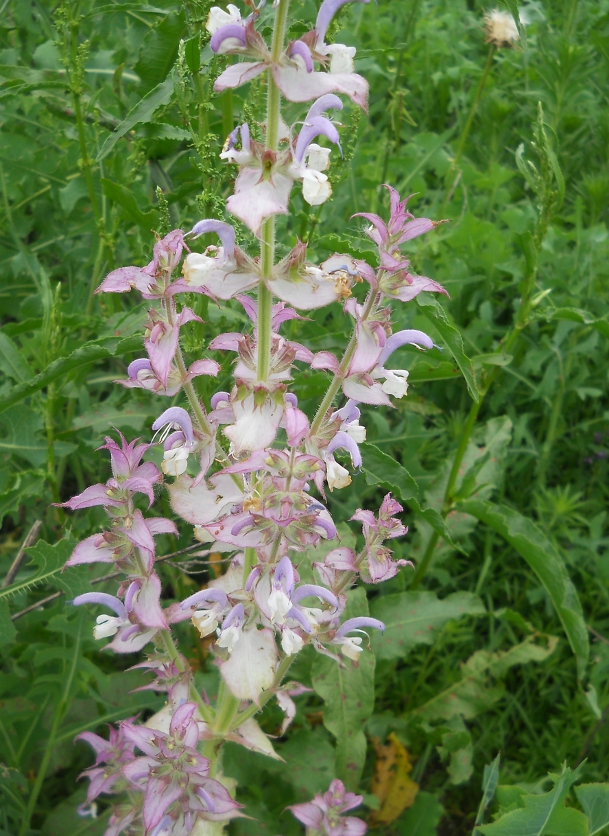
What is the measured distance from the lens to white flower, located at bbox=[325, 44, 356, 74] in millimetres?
1120

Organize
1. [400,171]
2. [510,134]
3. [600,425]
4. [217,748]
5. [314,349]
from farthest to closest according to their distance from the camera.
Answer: [510,134] < [400,171] < [600,425] < [314,349] < [217,748]

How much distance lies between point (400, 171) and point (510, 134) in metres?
1.14

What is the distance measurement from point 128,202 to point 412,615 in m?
1.50

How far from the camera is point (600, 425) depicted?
302cm

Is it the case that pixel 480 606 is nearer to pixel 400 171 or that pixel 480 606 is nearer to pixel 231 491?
pixel 231 491

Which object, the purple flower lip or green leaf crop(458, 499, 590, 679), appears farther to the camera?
green leaf crop(458, 499, 590, 679)

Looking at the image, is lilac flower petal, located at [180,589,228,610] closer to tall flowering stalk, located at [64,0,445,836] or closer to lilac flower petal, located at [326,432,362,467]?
tall flowering stalk, located at [64,0,445,836]

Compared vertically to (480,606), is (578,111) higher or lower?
higher

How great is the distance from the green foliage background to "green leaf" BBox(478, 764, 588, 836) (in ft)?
0.08

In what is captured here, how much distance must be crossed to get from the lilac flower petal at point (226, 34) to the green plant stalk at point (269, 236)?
0.17 feet

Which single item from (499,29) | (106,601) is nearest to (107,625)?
(106,601)

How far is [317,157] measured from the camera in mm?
1182

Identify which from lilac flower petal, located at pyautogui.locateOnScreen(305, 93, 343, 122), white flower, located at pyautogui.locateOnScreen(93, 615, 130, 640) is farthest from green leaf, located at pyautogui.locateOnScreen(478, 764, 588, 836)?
lilac flower petal, located at pyautogui.locateOnScreen(305, 93, 343, 122)

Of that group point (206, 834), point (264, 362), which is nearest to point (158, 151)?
point (264, 362)
